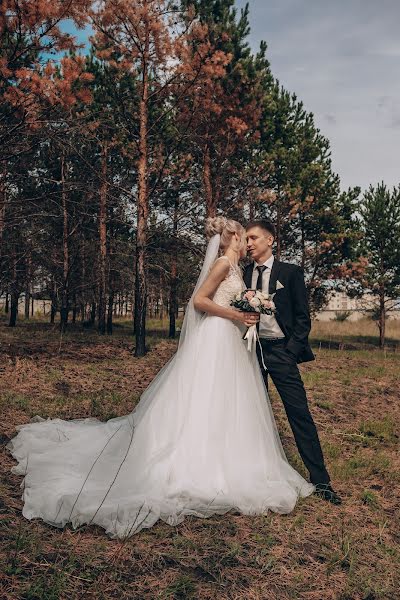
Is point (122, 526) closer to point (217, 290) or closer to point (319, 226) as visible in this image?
point (217, 290)

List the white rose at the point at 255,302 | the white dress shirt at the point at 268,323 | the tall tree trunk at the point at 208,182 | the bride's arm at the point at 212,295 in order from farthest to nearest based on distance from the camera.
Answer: the tall tree trunk at the point at 208,182 < the white dress shirt at the point at 268,323 < the bride's arm at the point at 212,295 < the white rose at the point at 255,302

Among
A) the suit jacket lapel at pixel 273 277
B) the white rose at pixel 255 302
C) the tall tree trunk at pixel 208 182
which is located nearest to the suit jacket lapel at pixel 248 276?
the suit jacket lapel at pixel 273 277

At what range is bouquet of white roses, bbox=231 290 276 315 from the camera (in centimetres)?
470

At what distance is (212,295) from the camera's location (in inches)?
203

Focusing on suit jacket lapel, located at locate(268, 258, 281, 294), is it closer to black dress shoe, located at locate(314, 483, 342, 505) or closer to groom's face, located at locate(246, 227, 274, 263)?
groom's face, located at locate(246, 227, 274, 263)

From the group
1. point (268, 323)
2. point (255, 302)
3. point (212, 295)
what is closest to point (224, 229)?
point (212, 295)

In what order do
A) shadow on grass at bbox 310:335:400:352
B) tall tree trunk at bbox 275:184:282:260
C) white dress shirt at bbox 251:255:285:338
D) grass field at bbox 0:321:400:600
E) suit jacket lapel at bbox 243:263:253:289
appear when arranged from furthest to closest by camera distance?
shadow on grass at bbox 310:335:400:352, tall tree trunk at bbox 275:184:282:260, suit jacket lapel at bbox 243:263:253:289, white dress shirt at bbox 251:255:285:338, grass field at bbox 0:321:400:600

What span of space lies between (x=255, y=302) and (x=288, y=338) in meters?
0.67

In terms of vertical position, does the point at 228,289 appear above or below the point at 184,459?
above

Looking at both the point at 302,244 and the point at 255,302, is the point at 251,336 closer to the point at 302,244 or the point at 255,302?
the point at 255,302

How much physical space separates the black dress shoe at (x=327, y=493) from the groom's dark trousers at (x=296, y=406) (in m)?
0.05

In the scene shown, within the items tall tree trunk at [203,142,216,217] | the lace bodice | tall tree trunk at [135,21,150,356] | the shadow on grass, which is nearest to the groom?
the lace bodice

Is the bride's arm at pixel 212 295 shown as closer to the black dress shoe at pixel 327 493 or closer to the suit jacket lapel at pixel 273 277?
the suit jacket lapel at pixel 273 277

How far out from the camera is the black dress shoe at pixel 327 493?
4.78m
